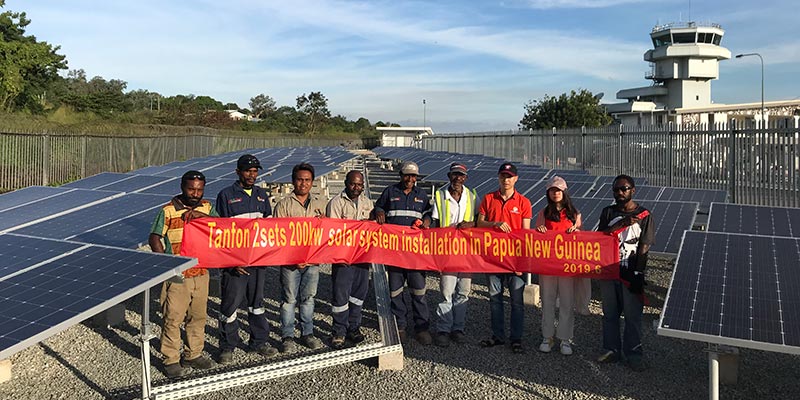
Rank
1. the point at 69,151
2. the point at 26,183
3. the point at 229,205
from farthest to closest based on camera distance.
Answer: the point at 69,151
the point at 26,183
the point at 229,205

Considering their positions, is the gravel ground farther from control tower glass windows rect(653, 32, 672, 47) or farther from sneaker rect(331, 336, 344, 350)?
control tower glass windows rect(653, 32, 672, 47)

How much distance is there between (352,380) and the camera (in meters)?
5.57

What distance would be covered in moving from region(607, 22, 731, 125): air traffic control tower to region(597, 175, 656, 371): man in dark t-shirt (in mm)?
74735

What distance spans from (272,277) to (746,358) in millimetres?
6827

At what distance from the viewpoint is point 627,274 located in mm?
5750

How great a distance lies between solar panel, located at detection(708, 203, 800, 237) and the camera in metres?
6.91

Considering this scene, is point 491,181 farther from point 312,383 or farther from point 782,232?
point 312,383

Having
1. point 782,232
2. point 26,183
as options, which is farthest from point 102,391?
point 26,183

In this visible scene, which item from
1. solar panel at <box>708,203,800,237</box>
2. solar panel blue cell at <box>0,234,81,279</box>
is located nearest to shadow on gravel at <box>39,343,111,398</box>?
solar panel blue cell at <box>0,234,81,279</box>

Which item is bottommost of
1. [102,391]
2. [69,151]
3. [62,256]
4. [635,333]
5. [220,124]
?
[102,391]

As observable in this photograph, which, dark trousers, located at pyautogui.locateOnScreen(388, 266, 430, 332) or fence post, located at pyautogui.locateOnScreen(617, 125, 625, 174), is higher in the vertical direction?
fence post, located at pyautogui.locateOnScreen(617, 125, 625, 174)

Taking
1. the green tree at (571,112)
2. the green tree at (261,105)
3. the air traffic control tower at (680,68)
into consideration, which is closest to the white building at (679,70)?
the air traffic control tower at (680,68)

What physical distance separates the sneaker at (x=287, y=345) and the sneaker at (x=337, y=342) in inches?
16.8

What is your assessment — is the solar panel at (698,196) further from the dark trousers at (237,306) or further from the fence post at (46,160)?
the fence post at (46,160)
